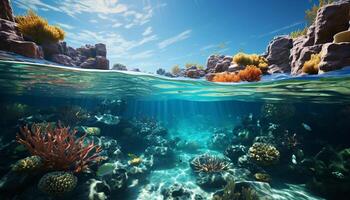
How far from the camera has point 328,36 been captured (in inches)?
283

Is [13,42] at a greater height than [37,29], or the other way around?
[37,29]

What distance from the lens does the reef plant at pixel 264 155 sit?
10.7 m

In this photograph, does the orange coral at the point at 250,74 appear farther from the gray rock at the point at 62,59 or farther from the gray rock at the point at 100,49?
the gray rock at the point at 62,59

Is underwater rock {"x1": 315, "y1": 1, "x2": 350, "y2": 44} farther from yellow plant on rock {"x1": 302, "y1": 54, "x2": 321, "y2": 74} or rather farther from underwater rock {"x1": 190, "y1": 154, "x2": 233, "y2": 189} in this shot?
underwater rock {"x1": 190, "y1": 154, "x2": 233, "y2": 189}

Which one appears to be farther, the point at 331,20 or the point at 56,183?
the point at 331,20

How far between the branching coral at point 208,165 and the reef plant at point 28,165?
8.69 m

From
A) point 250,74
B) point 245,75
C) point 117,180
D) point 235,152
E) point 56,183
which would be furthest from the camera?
point 235,152

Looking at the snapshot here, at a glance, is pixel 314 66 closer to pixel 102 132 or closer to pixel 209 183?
pixel 209 183

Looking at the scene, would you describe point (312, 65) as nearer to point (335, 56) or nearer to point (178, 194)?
point (335, 56)

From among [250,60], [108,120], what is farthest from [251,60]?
[108,120]

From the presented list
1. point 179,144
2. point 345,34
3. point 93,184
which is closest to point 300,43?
point 345,34

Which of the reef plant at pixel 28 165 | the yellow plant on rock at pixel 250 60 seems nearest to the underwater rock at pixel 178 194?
the reef plant at pixel 28 165

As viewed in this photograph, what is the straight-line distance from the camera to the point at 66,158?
6887mm

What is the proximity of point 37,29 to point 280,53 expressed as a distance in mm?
12644
